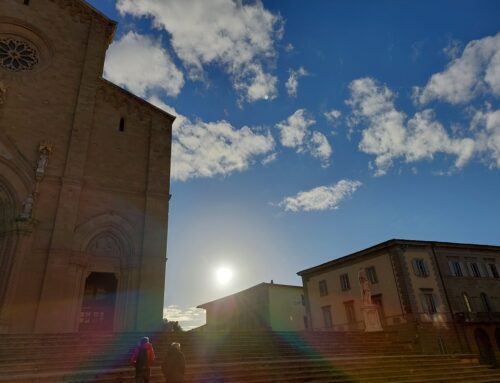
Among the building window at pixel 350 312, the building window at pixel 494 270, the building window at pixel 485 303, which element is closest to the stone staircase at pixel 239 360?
the building window at pixel 350 312

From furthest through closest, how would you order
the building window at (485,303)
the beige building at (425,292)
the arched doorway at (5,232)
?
the building window at (485,303) → the beige building at (425,292) → the arched doorway at (5,232)

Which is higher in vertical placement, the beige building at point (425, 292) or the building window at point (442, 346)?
the beige building at point (425, 292)

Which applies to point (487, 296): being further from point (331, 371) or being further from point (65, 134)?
point (65, 134)

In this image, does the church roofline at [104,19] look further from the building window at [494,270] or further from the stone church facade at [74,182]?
the building window at [494,270]

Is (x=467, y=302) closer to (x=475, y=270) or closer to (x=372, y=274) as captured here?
(x=475, y=270)

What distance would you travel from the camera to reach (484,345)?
26.3 m

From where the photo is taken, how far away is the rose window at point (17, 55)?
670 inches

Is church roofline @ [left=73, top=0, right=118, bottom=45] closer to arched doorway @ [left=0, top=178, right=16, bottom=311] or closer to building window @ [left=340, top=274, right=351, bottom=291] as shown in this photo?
arched doorway @ [left=0, top=178, right=16, bottom=311]

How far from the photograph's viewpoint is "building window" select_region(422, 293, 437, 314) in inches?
997

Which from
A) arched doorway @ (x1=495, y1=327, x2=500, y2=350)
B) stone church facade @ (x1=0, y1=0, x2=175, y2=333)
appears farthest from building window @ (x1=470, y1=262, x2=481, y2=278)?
stone church facade @ (x1=0, y1=0, x2=175, y2=333)

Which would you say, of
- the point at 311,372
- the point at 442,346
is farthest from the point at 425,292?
the point at 311,372

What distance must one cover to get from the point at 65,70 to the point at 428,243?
28.3 m

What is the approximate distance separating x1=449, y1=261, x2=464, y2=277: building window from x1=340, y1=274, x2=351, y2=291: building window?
8209mm

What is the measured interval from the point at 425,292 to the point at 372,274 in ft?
13.0
